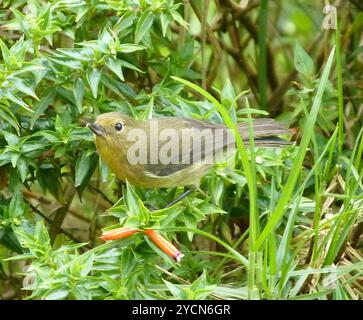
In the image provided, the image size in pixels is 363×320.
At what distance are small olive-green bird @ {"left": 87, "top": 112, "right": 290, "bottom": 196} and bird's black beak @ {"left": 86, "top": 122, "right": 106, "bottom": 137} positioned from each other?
2cm

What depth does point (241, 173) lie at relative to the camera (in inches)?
152

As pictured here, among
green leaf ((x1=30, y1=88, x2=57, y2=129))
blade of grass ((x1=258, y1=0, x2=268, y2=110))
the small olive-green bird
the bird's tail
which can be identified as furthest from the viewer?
Result: blade of grass ((x1=258, y1=0, x2=268, y2=110))

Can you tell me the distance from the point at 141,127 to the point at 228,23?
4.92 ft

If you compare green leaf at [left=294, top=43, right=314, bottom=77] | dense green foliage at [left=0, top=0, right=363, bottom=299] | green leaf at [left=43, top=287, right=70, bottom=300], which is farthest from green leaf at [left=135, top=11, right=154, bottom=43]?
green leaf at [left=43, top=287, right=70, bottom=300]

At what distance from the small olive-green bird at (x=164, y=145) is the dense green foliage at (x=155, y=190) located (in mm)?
66

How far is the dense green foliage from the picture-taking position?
3.19 metres

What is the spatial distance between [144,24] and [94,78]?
354 mm

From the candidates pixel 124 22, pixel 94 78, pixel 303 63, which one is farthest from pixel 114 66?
pixel 303 63

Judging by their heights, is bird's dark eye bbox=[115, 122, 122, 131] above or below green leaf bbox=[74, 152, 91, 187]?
above

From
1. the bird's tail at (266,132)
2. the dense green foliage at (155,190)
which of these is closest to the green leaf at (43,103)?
the dense green foliage at (155,190)

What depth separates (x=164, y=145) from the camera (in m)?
4.37

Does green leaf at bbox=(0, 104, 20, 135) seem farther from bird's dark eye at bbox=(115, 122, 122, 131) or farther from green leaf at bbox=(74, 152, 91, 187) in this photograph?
bird's dark eye at bbox=(115, 122, 122, 131)
